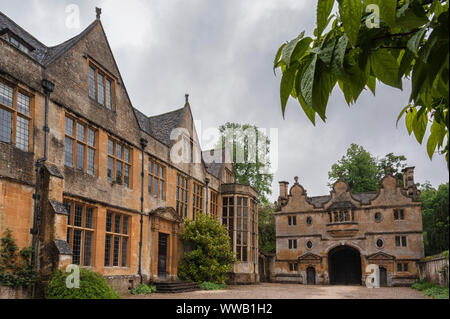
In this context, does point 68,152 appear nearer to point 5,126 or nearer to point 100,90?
point 5,126

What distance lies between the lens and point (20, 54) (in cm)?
1262

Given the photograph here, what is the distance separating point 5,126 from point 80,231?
498 centimetres

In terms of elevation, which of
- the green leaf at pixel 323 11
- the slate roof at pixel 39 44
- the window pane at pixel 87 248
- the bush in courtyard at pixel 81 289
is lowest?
the bush in courtyard at pixel 81 289

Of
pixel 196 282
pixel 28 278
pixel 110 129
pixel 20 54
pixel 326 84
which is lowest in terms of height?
pixel 196 282

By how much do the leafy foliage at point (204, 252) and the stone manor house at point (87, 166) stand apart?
692mm

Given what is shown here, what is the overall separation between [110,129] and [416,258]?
28.0 meters

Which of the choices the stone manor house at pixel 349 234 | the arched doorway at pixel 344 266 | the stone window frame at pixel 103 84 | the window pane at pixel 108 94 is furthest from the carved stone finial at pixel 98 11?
the arched doorway at pixel 344 266

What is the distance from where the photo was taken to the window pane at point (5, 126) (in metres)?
11.9

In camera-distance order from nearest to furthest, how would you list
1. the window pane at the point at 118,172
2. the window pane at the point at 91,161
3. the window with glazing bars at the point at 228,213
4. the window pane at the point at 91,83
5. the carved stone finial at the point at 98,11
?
the window pane at the point at 91,161 → the window pane at the point at 91,83 → the carved stone finial at the point at 98,11 → the window pane at the point at 118,172 → the window with glazing bars at the point at 228,213

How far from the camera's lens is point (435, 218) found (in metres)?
28.6

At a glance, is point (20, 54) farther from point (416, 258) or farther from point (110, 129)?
point (416, 258)

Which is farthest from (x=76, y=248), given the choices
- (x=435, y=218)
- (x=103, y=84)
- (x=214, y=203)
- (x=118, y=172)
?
(x=435, y=218)

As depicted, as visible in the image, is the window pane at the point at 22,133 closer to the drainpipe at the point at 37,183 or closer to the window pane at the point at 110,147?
the drainpipe at the point at 37,183
